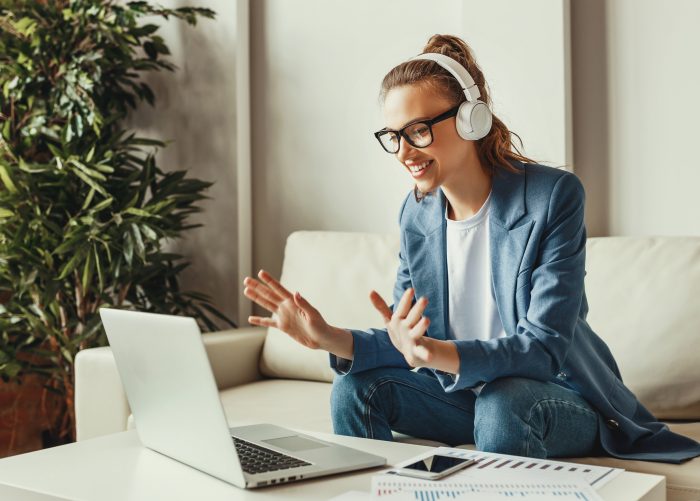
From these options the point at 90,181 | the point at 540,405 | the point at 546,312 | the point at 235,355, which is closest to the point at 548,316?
the point at 546,312

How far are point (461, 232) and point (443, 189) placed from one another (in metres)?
0.10

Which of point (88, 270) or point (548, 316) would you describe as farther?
point (88, 270)

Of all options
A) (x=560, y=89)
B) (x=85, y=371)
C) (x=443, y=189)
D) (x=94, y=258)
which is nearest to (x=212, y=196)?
(x=94, y=258)

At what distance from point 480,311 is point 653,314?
19.8 inches

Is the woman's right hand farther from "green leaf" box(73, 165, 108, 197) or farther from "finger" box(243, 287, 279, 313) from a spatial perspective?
"green leaf" box(73, 165, 108, 197)

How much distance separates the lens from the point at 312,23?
302 cm

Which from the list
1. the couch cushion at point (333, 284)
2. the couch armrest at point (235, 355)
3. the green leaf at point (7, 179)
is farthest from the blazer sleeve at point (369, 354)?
the green leaf at point (7, 179)

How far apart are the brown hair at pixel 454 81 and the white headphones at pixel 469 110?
1.4 inches

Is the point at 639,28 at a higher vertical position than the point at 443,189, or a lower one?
higher

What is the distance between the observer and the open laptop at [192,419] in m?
1.23

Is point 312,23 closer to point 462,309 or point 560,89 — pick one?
point 560,89

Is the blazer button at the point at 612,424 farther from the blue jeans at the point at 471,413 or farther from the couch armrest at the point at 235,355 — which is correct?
the couch armrest at the point at 235,355

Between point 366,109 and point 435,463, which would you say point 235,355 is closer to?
point 366,109

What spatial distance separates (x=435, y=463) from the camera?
1268 millimetres
